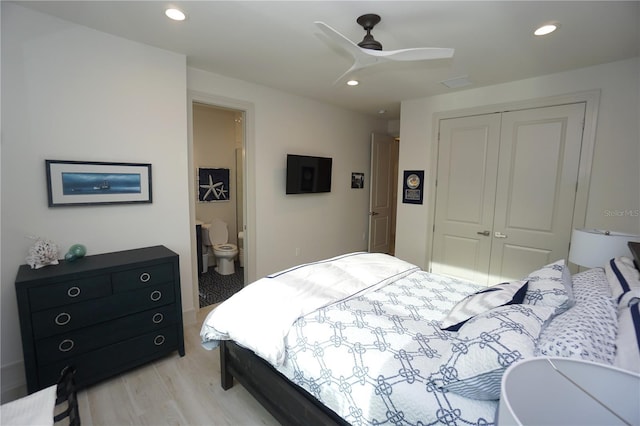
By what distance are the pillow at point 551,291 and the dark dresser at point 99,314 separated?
2420mm

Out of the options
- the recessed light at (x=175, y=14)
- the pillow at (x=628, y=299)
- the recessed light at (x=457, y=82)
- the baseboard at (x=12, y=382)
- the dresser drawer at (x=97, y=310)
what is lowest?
the baseboard at (x=12, y=382)

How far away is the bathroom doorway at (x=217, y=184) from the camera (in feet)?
14.4

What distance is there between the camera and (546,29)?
6.67 ft

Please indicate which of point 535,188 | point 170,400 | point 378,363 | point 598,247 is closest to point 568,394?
point 378,363

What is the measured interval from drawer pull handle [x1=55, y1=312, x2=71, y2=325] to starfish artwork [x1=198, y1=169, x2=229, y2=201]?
2.93 m

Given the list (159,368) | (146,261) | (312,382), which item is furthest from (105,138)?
(312,382)

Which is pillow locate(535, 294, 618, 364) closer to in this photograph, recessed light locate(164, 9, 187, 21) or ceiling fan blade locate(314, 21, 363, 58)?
ceiling fan blade locate(314, 21, 363, 58)

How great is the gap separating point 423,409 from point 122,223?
251cm

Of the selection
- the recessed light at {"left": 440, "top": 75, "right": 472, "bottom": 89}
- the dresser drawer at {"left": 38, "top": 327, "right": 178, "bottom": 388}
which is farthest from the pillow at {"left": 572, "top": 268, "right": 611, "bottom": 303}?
the dresser drawer at {"left": 38, "top": 327, "right": 178, "bottom": 388}

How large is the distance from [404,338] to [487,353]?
43 centimetres

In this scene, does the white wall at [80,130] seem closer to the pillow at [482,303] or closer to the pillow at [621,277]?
the pillow at [482,303]

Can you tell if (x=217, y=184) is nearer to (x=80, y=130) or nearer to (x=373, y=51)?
(x=80, y=130)

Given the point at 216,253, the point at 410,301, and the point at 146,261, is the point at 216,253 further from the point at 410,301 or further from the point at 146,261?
the point at 410,301

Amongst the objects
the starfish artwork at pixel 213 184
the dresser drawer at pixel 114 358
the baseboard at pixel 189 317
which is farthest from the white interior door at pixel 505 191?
the starfish artwork at pixel 213 184
